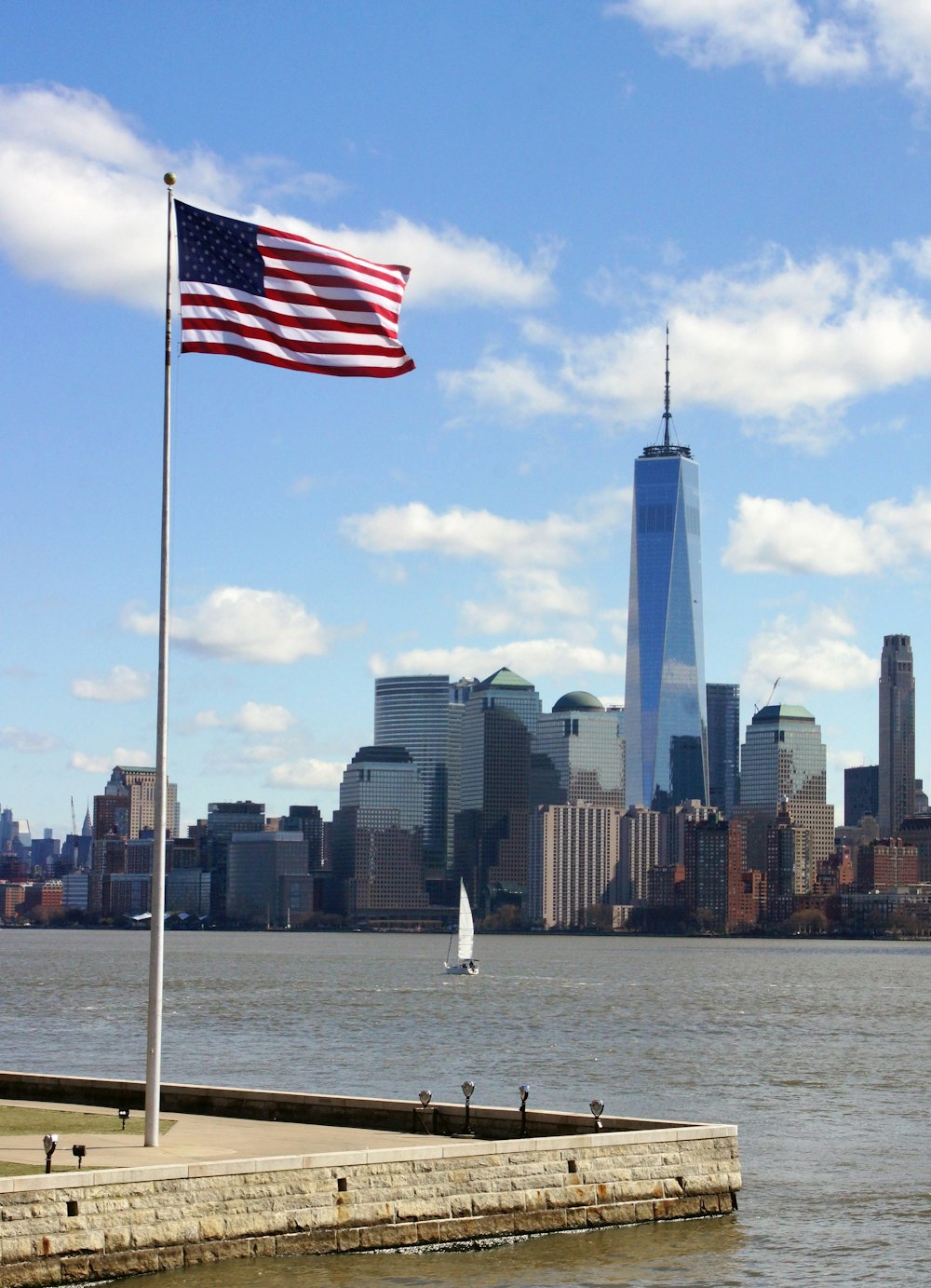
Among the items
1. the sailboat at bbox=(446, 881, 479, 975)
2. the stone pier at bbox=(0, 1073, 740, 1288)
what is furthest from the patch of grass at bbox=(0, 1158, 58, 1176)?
the sailboat at bbox=(446, 881, 479, 975)

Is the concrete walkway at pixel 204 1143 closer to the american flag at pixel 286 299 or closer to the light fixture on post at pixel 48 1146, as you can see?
the light fixture on post at pixel 48 1146

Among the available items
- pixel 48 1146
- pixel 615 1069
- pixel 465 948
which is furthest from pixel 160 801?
pixel 465 948

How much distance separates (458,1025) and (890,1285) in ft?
214

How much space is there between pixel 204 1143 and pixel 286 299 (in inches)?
532

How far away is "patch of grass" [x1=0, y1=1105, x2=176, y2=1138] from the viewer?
32.8 meters

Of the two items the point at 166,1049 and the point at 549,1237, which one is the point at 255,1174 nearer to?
the point at 549,1237

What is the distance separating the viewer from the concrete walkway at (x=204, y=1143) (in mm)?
29188

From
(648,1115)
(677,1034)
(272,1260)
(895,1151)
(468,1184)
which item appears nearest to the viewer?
(272,1260)

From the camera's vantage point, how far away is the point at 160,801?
3016 centimetres

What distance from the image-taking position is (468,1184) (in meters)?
30.1

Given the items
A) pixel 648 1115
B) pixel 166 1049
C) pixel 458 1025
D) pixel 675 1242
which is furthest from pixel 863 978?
pixel 675 1242

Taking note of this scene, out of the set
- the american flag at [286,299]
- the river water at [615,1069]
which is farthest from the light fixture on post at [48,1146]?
the american flag at [286,299]

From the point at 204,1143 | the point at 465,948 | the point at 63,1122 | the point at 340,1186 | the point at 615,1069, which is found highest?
the point at 204,1143

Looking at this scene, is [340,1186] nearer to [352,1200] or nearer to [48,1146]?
[352,1200]
